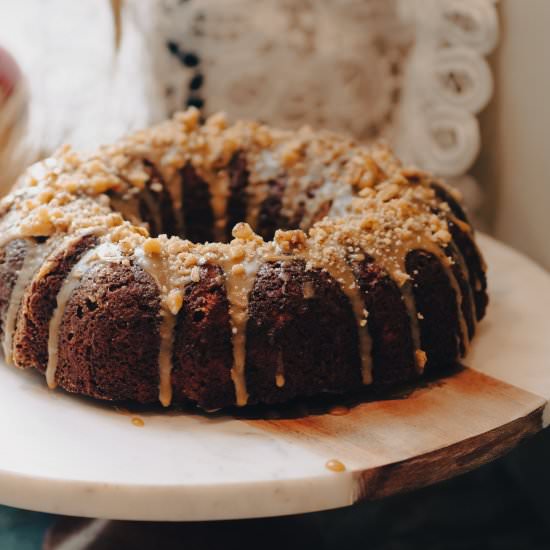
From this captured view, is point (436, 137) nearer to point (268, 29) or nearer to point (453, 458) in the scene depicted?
point (268, 29)

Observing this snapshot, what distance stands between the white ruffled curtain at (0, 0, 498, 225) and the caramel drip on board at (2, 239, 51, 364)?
26.6 inches

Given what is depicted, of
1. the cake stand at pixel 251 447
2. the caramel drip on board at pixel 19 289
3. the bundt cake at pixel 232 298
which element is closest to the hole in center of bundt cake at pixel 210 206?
the bundt cake at pixel 232 298

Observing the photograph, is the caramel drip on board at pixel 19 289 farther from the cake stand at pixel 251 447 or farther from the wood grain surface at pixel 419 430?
the wood grain surface at pixel 419 430

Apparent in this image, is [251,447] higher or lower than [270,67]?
lower

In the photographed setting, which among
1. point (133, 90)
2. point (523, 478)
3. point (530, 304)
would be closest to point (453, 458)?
point (530, 304)

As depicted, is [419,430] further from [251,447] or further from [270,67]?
[270,67]

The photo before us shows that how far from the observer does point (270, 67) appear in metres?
2.12

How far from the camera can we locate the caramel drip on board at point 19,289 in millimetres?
1348

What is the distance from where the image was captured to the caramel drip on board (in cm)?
135

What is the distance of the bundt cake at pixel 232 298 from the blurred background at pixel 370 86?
1.55 feet

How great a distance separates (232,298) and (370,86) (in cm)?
110

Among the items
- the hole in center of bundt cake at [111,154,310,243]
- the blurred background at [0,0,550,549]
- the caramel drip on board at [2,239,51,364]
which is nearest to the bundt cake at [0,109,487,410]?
the caramel drip on board at [2,239,51,364]

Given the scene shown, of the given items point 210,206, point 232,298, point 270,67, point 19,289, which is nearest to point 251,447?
point 232,298

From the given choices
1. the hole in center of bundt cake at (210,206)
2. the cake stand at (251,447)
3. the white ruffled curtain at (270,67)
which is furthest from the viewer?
the white ruffled curtain at (270,67)
